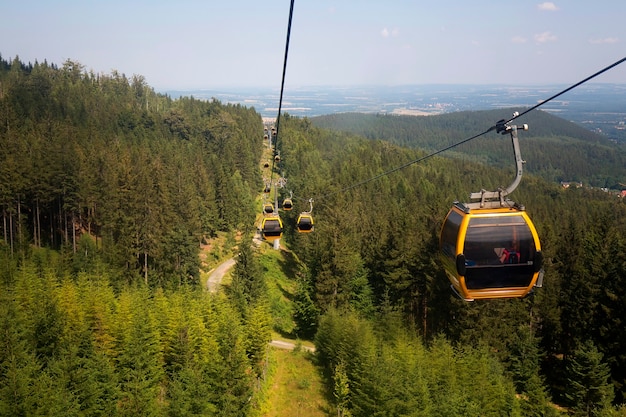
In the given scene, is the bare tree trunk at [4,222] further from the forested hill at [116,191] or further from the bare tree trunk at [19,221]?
the bare tree trunk at [19,221]

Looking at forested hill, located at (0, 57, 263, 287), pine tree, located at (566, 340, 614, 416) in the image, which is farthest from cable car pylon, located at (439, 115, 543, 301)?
forested hill, located at (0, 57, 263, 287)

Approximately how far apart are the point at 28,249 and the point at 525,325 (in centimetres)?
4730

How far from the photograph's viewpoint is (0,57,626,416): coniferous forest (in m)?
21.5

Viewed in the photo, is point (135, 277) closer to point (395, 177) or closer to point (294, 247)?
point (294, 247)

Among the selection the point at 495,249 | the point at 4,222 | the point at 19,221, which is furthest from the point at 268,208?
the point at 4,222

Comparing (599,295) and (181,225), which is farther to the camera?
(181,225)

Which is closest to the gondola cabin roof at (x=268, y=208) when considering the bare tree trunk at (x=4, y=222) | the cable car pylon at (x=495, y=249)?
the cable car pylon at (x=495, y=249)

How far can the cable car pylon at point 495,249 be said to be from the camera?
870 cm

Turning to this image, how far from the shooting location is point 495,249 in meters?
8.78

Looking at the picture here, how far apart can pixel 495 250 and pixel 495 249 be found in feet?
0.07

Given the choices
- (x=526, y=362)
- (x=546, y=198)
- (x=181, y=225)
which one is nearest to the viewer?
(x=526, y=362)

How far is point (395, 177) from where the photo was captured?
103 meters

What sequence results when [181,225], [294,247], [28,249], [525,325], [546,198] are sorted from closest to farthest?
[525,325]
[28,249]
[181,225]
[294,247]
[546,198]

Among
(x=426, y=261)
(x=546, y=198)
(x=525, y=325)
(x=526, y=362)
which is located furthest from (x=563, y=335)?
(x=546, y=198)
